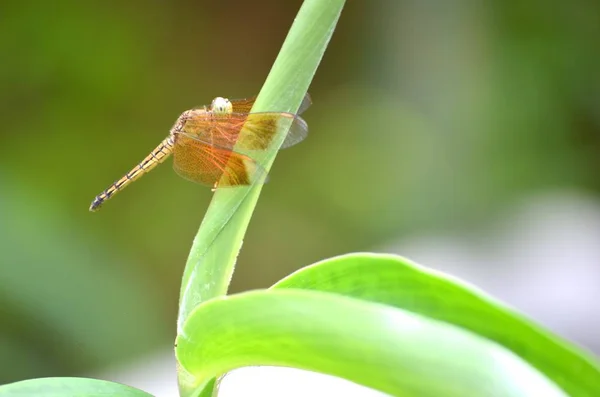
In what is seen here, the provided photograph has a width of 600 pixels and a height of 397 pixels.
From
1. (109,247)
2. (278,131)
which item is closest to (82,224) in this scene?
(109,247)

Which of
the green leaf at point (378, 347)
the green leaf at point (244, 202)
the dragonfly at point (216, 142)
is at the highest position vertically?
the dragonfly at point (216, 142)

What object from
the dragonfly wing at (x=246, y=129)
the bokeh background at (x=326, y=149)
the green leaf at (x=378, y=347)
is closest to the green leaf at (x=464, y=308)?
the green leaf at (x=378, y=347)

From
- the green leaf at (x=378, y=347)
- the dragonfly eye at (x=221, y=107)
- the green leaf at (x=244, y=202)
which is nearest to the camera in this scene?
the green leaf at (x=378, y=347)

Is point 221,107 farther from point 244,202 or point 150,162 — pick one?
point 244,202

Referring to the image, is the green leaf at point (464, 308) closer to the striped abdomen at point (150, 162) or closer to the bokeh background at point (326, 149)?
the striped abdomen at point (150, 162)

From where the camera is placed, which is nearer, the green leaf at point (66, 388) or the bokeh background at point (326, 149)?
the green leaf at point (66, 388)

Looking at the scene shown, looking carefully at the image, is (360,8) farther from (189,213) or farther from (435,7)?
(189,213)
